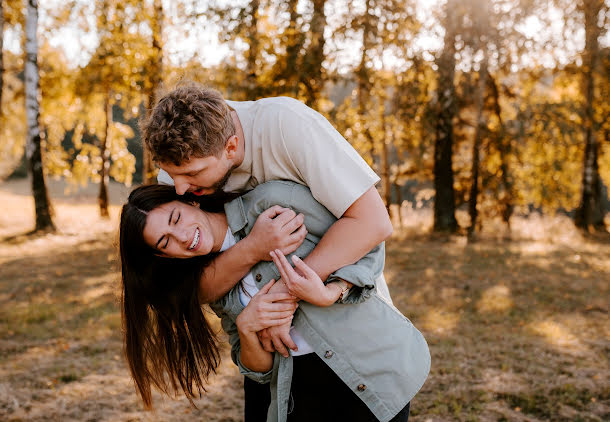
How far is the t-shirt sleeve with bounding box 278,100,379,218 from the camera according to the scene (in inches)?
67.1

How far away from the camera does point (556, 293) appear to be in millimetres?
7180

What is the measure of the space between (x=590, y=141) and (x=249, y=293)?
45.9 feet

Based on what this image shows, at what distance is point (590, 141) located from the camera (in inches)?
531

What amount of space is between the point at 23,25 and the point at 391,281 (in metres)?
11.3

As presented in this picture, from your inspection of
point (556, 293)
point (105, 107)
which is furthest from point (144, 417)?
point (105, 107)

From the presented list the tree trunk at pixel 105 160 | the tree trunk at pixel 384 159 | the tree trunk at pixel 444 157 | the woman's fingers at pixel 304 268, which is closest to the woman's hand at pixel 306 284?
the woman's fingers at pixel 304 268

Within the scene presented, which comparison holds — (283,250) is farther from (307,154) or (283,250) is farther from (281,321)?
(307,154)

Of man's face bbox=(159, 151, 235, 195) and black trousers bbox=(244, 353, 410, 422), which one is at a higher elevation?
man's face bbox=(159, 151, 235, 195)

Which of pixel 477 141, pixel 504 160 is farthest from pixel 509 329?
pixel 504 160

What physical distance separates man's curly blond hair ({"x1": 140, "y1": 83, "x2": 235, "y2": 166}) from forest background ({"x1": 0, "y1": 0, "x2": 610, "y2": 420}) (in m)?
2.79

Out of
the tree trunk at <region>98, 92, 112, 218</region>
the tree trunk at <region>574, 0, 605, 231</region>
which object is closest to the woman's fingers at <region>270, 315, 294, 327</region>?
the tree trunk at <region>574, 0, 605, 231</region>

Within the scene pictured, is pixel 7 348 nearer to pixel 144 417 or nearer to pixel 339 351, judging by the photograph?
pixel 144 417

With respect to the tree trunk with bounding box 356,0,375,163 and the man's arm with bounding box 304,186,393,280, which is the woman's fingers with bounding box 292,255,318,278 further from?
the tree trunk with bounding box 356,0,375,163

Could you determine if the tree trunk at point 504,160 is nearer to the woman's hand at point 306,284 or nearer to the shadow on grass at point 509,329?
the shadow on grass at point 509,329
